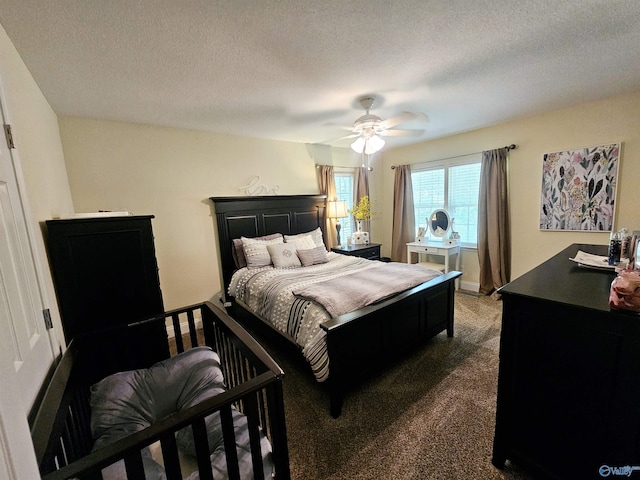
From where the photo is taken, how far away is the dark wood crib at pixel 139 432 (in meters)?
0.84

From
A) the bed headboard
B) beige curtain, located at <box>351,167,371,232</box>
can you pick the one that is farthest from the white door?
beige curtain, located at <box>351,167,371,232</box>

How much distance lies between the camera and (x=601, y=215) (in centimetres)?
303

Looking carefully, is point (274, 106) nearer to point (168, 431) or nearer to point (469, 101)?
point (469, 101)

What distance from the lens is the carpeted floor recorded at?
1.52 metres

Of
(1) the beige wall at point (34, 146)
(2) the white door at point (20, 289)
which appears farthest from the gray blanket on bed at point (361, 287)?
(1) the beige wall at point (34, 146)

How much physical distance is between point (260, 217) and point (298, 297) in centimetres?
188

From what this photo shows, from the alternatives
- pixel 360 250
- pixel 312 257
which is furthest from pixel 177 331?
pixel 360 250

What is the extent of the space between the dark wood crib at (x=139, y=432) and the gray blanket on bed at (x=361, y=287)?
0.76 meters

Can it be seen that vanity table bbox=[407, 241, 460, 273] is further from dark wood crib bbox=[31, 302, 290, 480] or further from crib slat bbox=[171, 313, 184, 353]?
crib slat bbox=[171, 313, 184, 353]

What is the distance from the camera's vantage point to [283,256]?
11.2 ft

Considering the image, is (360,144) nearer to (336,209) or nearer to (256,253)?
(336,209)

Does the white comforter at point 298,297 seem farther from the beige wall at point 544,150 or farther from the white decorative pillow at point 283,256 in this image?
the beige wall at point 544,150

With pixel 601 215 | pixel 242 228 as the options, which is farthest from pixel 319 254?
pixel 601 215

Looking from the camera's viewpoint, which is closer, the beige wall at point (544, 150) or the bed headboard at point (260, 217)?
the beige wall at point (544, 150)
